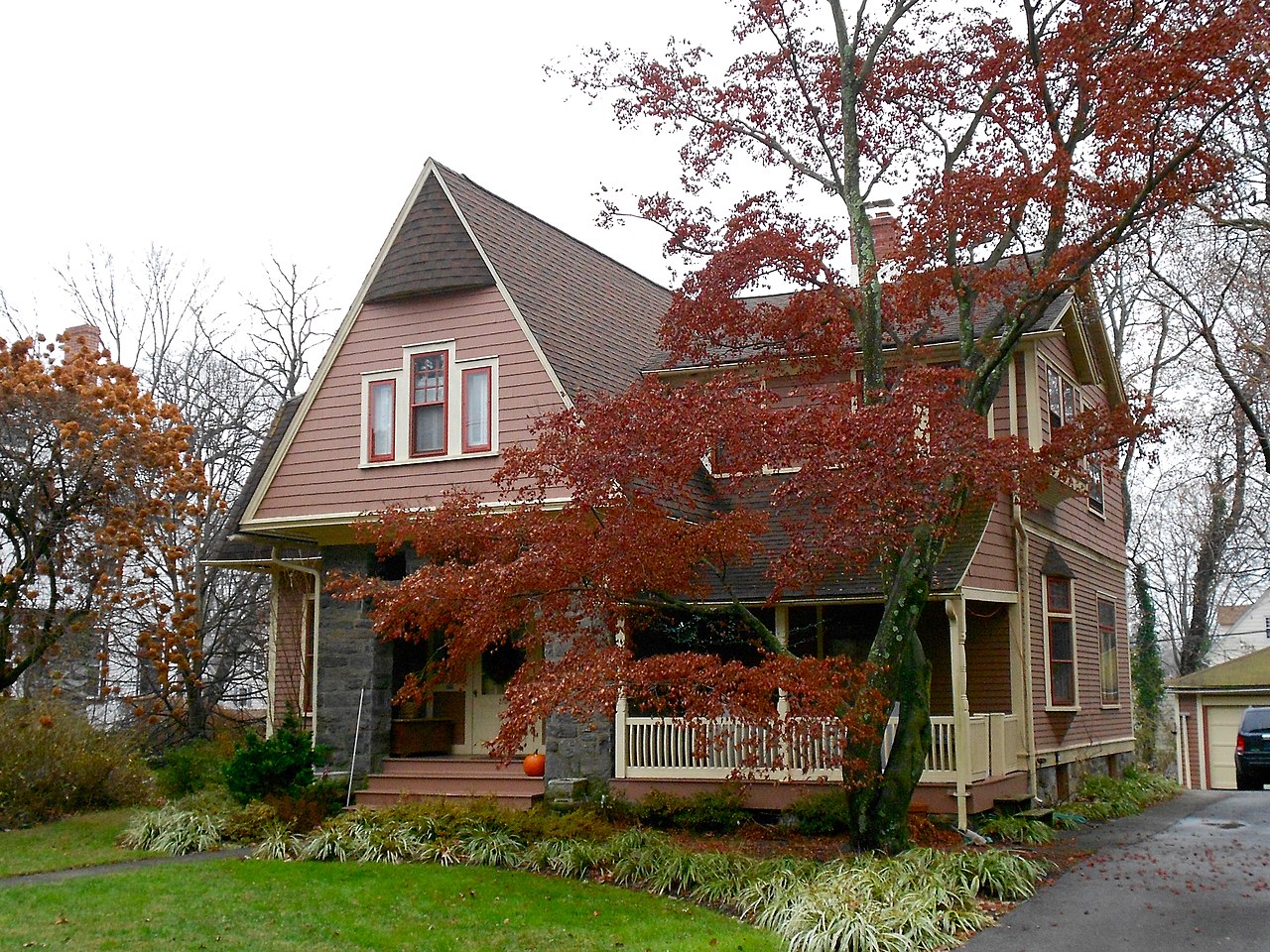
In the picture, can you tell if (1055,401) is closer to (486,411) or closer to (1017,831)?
(1017,831)

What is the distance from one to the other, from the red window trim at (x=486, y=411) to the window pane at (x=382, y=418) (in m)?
1.18

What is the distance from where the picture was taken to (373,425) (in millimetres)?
17375

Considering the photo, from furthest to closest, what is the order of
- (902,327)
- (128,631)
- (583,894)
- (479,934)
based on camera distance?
(128,631) → (902,327) → (583,894) → (479,934)

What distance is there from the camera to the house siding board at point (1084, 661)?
57.3 ft

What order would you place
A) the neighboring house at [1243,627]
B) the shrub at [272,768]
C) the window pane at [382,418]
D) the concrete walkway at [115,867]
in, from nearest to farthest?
the concrete walkway at [115,867]
the shrub at [272,768]
the window pane at [382,418]
the neighboring house at [1243,627]

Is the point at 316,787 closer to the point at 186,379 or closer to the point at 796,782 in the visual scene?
the point at 796,782

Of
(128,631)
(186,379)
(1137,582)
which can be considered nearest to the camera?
(128,631)

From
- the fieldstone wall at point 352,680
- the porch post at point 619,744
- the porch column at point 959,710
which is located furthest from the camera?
the fieldstone wall at point 352,680

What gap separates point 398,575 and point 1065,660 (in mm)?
10058

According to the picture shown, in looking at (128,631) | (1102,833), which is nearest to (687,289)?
(1102,833)

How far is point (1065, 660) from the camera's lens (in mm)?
18531

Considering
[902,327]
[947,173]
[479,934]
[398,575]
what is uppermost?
[947,173]

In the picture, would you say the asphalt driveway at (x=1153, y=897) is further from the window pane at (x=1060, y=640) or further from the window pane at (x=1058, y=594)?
the window pane at (x=1058, y=594)

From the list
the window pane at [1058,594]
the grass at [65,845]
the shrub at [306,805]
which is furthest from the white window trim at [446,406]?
the window pane at [1058,594]
